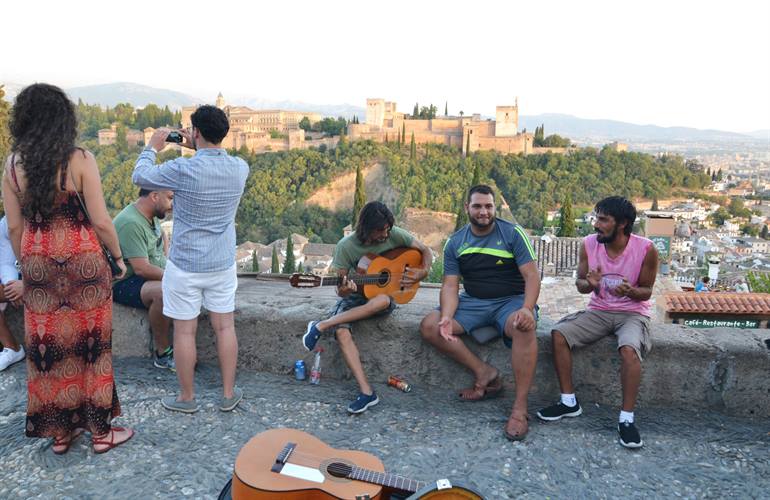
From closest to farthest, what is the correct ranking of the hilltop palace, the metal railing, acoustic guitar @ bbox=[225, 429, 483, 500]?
acoustic guitar @ bbox=[225, 429, 483, 500] → the metal railing → the hilltop palace

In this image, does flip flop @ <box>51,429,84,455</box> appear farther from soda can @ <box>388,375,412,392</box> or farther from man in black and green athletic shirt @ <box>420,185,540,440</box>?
man in black and green athletic shirt @ <box>420,185,540,440</box>

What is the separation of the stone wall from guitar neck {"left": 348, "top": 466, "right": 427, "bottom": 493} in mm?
1296

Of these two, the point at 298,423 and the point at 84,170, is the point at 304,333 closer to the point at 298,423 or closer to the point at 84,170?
the point at 298,423

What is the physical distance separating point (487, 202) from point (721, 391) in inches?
53.8

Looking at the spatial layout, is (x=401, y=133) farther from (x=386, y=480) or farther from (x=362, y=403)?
(x=386, y=480)

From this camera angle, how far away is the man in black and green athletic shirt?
282 centimetres

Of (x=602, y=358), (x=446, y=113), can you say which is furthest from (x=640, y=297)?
(x=446, y=113)

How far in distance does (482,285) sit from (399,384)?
2.13 ft

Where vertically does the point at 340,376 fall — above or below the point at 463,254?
below

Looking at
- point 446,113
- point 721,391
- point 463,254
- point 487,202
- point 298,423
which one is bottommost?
point 298,423

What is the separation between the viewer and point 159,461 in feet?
7.48

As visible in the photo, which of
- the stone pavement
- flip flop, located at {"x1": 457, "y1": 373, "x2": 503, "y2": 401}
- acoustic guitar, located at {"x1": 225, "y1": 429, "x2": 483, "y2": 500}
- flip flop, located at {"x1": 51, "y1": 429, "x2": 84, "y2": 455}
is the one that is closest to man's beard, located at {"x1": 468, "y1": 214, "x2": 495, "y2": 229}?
flip flop, located at {"x1": 457, "y1": 373, "x2": 503, "y2": 401}

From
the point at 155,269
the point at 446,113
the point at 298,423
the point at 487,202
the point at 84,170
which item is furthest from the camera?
the point at 446,113

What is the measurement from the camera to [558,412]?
2631 millimetres
